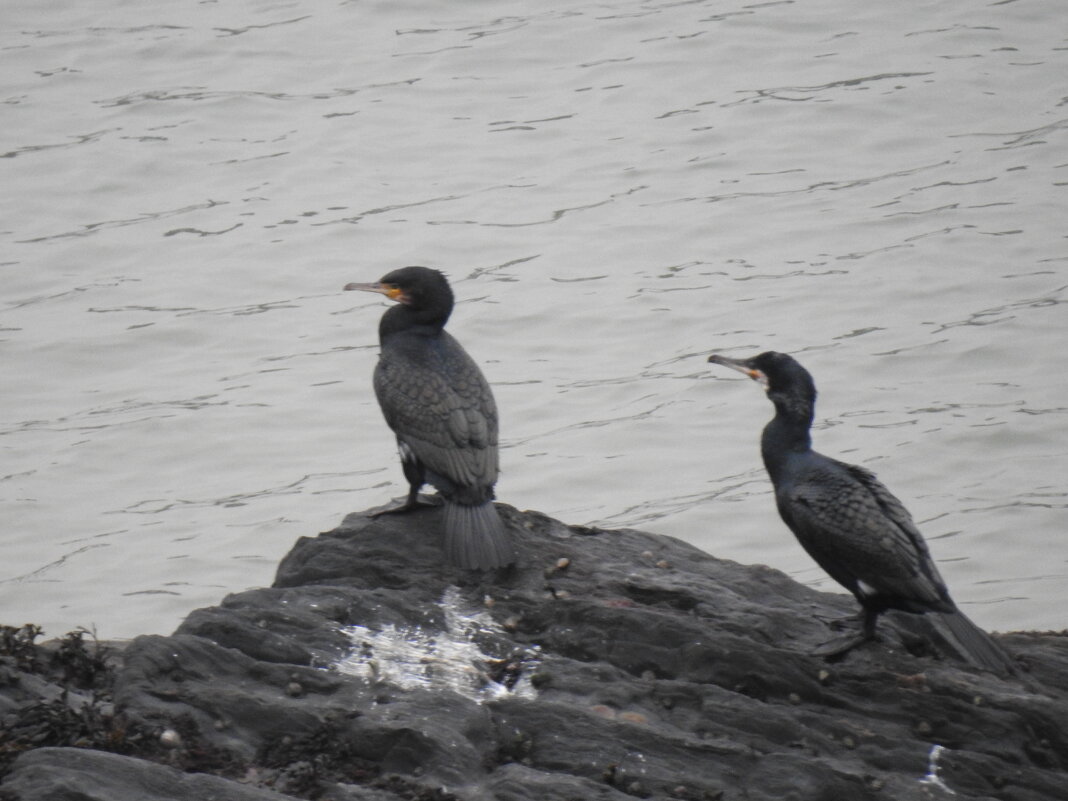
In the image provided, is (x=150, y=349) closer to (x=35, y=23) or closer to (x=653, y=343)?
(x=653, y=343)

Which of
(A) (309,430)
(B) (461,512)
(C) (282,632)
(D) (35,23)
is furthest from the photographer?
(D) (35,23)

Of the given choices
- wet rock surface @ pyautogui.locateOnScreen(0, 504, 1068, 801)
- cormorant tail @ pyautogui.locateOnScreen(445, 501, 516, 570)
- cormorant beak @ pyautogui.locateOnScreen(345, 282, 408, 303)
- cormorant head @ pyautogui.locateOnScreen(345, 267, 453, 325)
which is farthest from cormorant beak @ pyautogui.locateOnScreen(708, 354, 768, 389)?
cormorant beak @ pyautogui.locateOnScreen(345, 282, 408, 303)

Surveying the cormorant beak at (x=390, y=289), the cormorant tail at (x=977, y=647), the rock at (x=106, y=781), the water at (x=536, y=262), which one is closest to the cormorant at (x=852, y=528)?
the cormorant tail at (x=977, y=647)

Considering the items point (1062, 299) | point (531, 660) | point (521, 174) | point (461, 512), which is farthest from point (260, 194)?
point (531, 660)

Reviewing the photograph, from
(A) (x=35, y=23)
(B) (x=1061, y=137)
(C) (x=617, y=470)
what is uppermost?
(A) (x=35, y=23)

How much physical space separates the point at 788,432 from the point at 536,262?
8223 millimetres

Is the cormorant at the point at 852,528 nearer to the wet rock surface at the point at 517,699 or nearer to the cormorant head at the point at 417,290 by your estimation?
the wet rock surface at the point at 517,699

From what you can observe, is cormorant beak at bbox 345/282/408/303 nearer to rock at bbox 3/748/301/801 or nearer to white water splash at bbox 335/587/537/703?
white water splash at bbox 335/587/537/703

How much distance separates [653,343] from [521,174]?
136 inches

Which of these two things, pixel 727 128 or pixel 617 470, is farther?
pixel 727 128

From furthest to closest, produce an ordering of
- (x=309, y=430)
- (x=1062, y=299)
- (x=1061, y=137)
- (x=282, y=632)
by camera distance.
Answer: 1. (x=1061, y=137)
2. (x=1062, y=299)
3. (x=309, y=430)
4. (x=282, y=632)

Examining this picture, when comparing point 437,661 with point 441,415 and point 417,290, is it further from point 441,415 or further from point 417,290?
point 417,290

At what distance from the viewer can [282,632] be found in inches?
184

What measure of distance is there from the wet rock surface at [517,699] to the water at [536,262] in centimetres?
411
